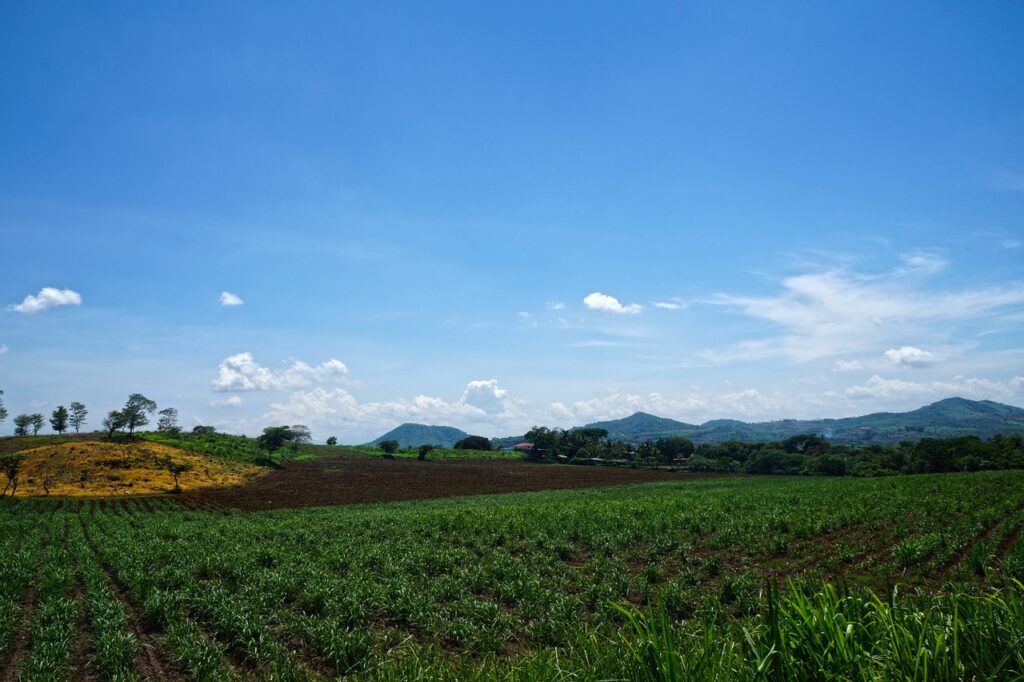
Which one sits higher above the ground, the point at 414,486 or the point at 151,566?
the point at 151,566

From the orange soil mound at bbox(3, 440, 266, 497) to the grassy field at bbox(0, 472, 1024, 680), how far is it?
145 ft

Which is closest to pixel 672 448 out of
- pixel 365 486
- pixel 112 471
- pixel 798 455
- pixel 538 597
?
pixel 798 455

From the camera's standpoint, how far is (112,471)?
67688mm

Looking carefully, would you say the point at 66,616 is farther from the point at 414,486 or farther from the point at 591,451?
the point at 591,451

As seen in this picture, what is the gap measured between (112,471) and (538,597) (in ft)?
256

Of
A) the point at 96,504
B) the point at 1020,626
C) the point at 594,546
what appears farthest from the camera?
the point at 96,504

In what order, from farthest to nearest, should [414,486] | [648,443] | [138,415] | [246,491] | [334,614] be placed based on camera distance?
[648,443]
[138,415]
[414,486]
[246,491]
[334,614]

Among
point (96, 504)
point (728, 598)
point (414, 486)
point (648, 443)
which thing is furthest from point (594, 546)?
point (648, 443)

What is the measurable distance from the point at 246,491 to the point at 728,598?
205 ft

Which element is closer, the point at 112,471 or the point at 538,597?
the point at 538,597

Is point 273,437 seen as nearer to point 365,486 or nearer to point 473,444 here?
point 365,486

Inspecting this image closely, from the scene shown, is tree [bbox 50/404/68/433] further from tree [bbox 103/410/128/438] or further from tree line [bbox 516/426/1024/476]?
tree line [bbox 516/426/1024/476]

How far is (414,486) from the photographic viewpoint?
2670 inches

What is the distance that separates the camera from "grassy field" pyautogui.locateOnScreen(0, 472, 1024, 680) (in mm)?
3779
